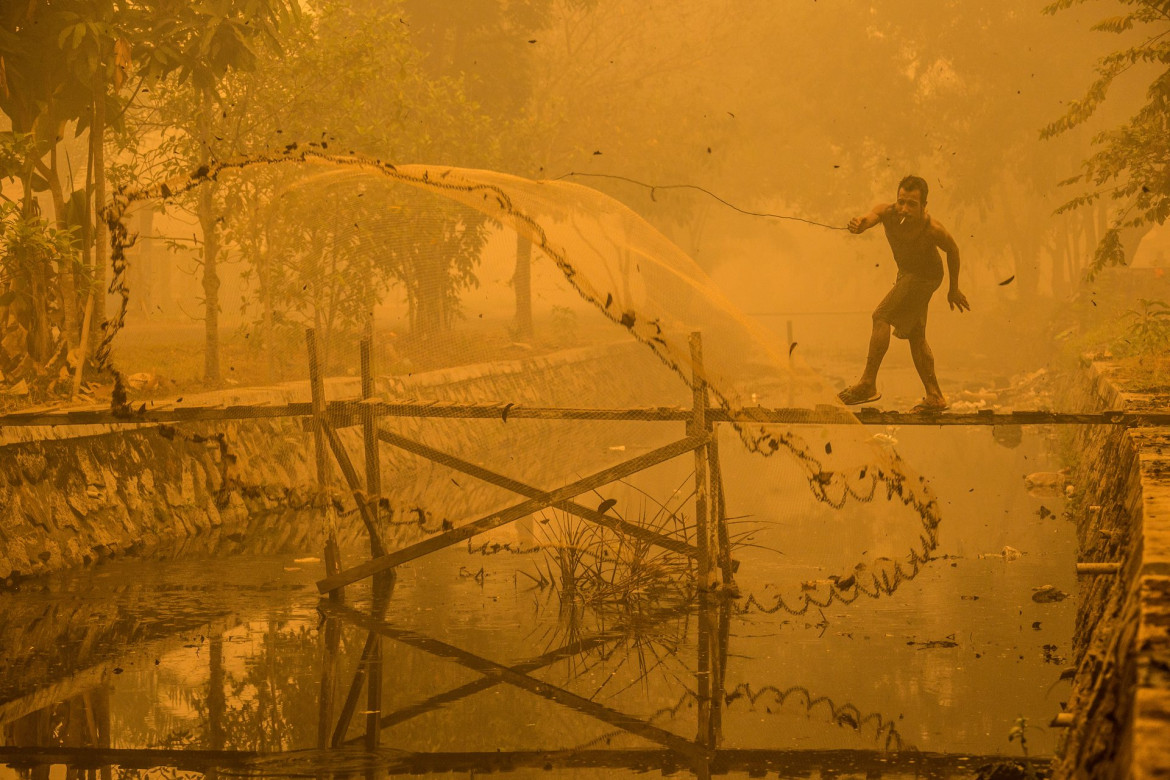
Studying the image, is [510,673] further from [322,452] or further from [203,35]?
[203,35]

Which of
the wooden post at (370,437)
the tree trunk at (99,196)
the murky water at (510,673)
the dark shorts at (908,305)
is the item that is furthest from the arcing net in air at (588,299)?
the tree trunk at (99,196)

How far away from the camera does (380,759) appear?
6387mm

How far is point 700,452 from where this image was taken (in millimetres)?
9031

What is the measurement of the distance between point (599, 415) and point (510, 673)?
1867mm

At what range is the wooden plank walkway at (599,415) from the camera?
27.7 feet

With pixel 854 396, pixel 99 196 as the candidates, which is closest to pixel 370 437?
pixel 854 396

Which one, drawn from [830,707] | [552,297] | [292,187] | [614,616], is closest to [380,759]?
[830,707]

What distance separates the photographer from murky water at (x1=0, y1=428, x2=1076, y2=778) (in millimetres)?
6473

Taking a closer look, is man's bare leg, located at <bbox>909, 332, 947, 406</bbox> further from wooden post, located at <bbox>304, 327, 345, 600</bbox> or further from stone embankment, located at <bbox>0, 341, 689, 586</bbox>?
wooden post, located at <bbox>304, 327, 345, 600</bbox>

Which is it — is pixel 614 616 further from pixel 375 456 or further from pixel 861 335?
pixel 861 335

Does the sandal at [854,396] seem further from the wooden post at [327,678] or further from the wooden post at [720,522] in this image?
the wooden post at [327,678]

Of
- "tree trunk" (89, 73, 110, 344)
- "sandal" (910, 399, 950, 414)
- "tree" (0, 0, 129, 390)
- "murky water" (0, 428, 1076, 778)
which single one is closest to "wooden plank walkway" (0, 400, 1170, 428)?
"sandal" (910, 399, 950, 414)

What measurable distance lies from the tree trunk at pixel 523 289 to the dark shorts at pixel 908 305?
12664 mm

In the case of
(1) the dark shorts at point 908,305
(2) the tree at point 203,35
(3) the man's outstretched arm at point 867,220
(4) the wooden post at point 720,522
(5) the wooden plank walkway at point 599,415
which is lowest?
(4) the wooden post at point 720,522
